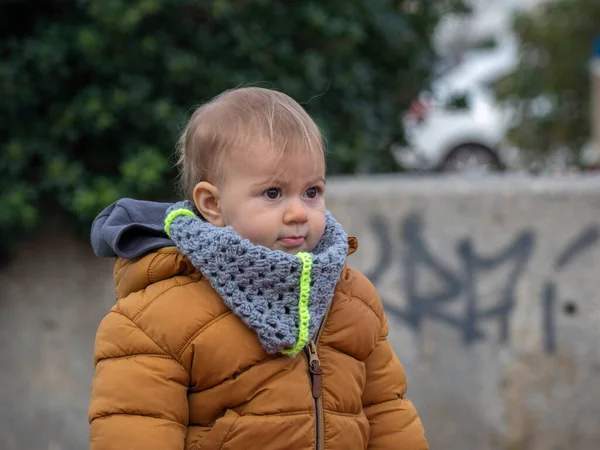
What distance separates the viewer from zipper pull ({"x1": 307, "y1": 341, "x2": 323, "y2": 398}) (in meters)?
2.00

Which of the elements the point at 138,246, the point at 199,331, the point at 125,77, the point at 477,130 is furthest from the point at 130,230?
the point at 477,130

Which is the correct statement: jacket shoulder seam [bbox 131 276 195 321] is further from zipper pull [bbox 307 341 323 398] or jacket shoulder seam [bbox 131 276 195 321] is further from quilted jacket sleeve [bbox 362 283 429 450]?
quilted jacket sleeve [bbox 362 283 429 450]

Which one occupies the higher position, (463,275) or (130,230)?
(130,230)

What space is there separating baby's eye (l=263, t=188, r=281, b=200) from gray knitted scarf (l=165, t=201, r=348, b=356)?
0.36 ft

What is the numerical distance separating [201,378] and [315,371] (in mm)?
257

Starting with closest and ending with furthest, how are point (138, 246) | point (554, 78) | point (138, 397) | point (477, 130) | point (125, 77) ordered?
point (138, 397)
point (138, 246)
point (125, 77)
point (477, 130)
point (554, 78)

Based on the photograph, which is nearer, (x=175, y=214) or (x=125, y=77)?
(x=175, y=214)

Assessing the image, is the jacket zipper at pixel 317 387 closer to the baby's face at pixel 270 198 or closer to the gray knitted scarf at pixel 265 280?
the gray knitted scarf at pixel 265 280

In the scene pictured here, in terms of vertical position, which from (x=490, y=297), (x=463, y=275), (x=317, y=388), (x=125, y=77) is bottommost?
(x=490, y=297)

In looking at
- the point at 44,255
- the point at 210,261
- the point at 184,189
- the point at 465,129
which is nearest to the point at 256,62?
the point at 44,255

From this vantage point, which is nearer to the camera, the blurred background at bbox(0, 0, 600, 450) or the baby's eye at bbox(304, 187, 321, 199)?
the baby's eye at bbox(304, 187, 321, 199)

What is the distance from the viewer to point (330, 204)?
422cm

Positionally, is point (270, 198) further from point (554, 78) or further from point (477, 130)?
point (554, 78)

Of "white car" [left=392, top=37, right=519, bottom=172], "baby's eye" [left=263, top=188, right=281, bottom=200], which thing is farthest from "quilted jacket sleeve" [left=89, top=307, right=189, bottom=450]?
"white car" [left=392, top=37, right=519, bottom=172]
